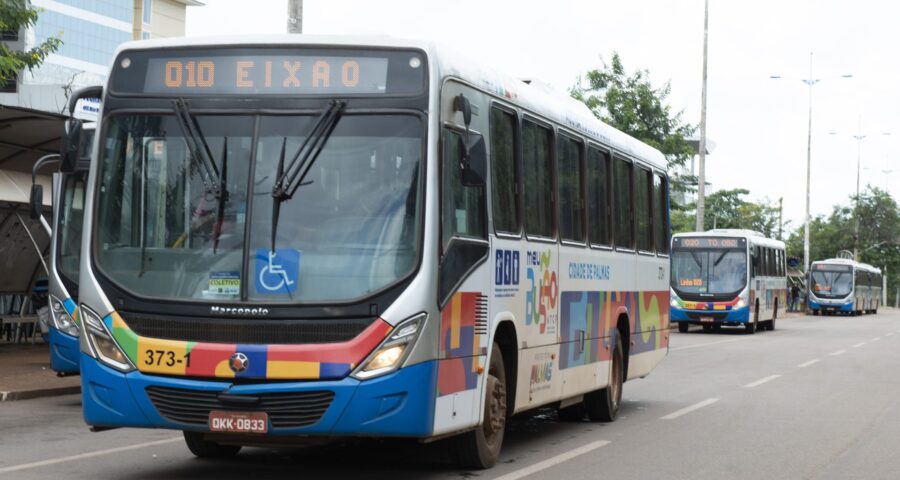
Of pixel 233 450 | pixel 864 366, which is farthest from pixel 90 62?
pixel 233 450

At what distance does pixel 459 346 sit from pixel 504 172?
1.78m

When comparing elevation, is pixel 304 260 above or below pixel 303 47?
below

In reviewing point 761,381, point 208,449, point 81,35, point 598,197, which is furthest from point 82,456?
point 81,35

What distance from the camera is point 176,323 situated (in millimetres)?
8930

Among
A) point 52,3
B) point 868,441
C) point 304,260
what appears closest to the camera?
point 304,260

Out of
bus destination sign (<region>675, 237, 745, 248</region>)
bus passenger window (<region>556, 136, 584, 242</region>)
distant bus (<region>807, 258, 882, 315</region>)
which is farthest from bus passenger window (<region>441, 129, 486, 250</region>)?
distant bus (<region>807, 258, 882, 315</region>)

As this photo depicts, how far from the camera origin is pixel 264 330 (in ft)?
28.8

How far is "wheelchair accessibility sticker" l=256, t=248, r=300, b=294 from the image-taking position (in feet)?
29.1

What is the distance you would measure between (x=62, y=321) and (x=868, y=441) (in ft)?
27.2

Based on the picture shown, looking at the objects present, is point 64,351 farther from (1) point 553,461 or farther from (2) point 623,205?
(1) point 553,461

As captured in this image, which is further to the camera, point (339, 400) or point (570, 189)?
point (570, 189)

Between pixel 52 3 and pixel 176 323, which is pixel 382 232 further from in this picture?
pixel 52 3

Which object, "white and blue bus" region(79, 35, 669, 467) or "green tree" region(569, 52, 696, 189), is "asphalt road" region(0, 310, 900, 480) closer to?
"white and blue bus" region(79, 35, 669, 467)

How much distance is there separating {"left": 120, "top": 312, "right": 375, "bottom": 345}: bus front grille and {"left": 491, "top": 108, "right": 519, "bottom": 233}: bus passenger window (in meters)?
2.01
